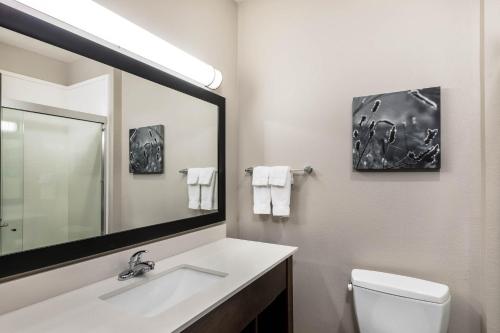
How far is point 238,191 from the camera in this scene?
2.00 m

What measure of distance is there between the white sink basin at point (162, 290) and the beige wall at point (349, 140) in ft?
2.33

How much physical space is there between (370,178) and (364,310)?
2.29 ft

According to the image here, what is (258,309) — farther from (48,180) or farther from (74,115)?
(74,115)

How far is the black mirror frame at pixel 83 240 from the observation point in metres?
0.86

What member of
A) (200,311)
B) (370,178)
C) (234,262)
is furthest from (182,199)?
(370,178)

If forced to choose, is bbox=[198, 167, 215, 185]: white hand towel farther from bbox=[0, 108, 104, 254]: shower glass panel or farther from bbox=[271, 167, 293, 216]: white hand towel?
bbox=[0, 108, 104, 254]: shower glass panel

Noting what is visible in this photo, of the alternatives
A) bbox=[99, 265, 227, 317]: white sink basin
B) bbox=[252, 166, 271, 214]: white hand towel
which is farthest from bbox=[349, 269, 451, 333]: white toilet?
bbox=[99, 265, 227, 317]: white sink basin

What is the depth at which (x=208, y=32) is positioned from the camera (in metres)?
1.72

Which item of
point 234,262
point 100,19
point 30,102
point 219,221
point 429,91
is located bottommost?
point 234,262

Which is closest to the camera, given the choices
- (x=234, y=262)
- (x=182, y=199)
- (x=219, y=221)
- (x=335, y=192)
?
(x=234, y=262)

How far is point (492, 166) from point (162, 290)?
160 cm

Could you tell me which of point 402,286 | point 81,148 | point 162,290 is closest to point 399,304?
point 402,286

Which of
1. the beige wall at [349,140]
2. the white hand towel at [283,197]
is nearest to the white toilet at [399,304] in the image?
the beige wall at [349,140]

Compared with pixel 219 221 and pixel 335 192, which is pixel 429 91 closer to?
pixel 335 192
